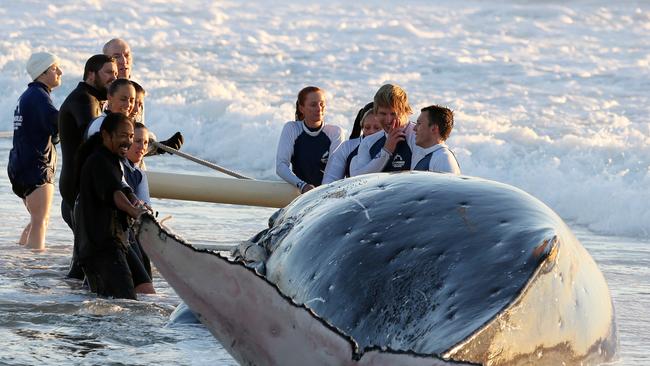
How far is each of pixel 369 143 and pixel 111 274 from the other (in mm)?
1861

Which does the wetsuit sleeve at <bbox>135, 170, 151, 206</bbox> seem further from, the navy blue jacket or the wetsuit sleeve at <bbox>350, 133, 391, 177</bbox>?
the navy blue jacket

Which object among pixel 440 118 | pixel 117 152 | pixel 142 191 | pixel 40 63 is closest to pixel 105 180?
pixel 117 152

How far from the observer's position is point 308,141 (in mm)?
9891

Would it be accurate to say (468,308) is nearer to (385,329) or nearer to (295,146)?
(385,329)

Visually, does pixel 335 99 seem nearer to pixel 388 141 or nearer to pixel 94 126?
pixel 94 126

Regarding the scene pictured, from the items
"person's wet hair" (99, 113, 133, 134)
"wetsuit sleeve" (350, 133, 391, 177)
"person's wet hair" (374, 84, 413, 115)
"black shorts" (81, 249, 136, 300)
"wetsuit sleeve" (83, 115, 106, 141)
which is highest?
"person's wet hair" (374, 84, 413, 115)

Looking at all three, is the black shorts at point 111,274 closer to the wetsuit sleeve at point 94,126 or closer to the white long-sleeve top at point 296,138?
the wetsuit sleeve at point 94,126

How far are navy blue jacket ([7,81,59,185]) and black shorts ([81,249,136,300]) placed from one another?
2.54 m

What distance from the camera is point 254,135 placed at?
1961cm

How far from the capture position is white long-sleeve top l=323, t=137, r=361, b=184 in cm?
897

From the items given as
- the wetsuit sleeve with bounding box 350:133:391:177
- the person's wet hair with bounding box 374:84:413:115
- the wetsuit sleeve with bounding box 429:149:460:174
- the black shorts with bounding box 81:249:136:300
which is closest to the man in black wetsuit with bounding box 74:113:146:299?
the black shorts with bounding box 81:249:136:300

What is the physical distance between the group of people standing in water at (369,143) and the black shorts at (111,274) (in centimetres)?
158

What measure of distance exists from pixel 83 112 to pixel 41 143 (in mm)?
1342

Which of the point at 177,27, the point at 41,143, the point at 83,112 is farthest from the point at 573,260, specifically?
the point at 177,27
